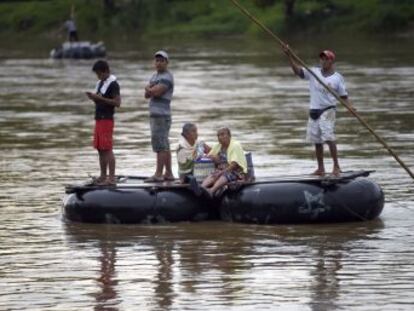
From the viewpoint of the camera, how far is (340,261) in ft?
47.5

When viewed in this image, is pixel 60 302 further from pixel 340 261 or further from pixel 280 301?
pixel 340 261

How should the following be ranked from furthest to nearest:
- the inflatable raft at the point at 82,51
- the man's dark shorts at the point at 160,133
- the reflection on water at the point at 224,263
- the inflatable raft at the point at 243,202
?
the inflatable raft at the point at 82,51 → the man's dark shorts at the point at 160,133 → the inflatable raft at the point at 243,202 → the reflection on water at the point at 224,263

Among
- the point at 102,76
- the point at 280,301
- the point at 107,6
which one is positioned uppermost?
the point at 107,6

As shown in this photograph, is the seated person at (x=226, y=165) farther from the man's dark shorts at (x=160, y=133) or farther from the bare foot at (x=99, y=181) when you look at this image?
the bare foot at (x=99, y=181)

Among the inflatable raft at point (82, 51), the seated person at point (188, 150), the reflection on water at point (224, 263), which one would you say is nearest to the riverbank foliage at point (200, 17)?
the inflatable raft at point (82, 51)

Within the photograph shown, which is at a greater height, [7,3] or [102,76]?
[7,3]

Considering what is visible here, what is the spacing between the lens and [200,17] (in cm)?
8469

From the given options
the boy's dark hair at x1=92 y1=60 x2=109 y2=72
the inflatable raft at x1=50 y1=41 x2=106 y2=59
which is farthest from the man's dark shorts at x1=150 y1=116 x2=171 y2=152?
the inflatable raft at x1=50 y1=41 x2=106 y2=59

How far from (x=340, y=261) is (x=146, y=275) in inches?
74.1

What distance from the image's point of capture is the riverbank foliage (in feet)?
242

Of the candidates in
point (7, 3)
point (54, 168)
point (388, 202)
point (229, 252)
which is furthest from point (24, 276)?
point (7, 3)

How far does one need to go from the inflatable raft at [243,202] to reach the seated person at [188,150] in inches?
10.5

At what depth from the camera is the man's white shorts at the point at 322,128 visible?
690 inches

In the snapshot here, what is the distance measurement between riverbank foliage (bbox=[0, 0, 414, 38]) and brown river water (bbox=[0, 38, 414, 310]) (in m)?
32.7
